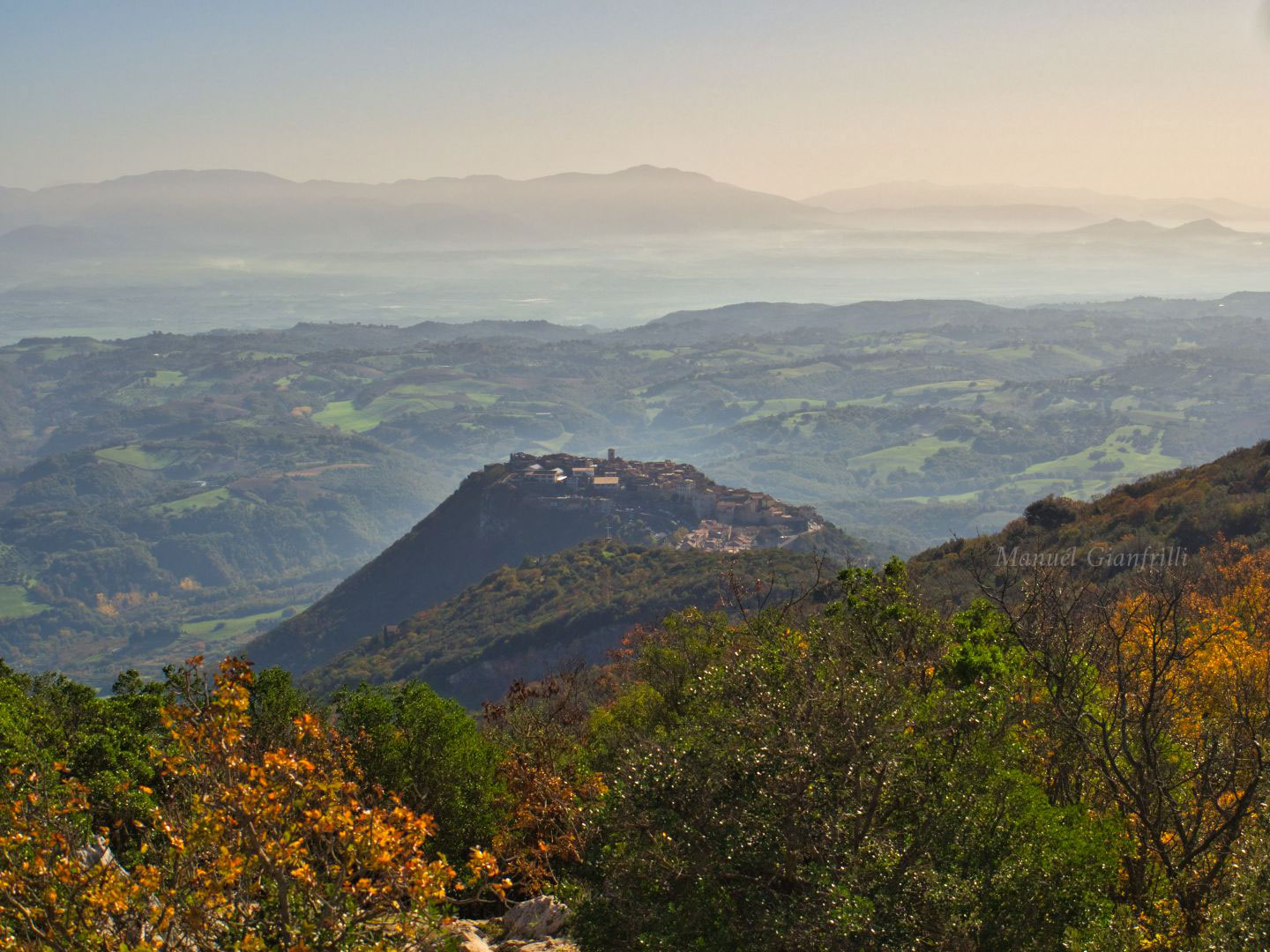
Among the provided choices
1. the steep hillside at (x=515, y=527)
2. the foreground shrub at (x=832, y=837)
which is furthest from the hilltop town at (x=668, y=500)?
the foreground shrub at (x=832, y=837)

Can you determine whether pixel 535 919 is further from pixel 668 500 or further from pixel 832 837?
pixel 668 500

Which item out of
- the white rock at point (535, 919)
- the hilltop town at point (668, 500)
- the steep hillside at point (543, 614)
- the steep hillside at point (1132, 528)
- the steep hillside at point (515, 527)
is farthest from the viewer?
the steep hillside at point (515, 527)

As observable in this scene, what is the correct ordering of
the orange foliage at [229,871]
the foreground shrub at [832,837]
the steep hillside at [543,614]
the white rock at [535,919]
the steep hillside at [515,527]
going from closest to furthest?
1. the orange foliage at [229,871]
2. the foreground shrub at [832,837]
3. the white rock at [535,919]
4. the steep hillside at [543,614]
5. the steep hillside at [515,527]

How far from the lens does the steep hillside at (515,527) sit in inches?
5886

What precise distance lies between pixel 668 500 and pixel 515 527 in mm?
22942

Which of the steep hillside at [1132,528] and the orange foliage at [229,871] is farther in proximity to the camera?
the steep hillside at [1132,528]

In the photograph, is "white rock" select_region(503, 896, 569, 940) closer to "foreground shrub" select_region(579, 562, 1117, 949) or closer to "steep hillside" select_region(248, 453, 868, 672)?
"foreground shrub" select_region(579, 562, 1117, 949)

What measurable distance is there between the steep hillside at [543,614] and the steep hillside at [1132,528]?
19011mm

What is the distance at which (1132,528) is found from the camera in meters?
65.6

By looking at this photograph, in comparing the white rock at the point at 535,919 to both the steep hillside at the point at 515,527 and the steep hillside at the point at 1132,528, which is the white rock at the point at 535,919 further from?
the steep hillside at the point at 515,527

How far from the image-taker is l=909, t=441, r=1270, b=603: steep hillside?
53.1 meters

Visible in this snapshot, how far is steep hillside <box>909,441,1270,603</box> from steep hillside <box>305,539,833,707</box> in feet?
62.4

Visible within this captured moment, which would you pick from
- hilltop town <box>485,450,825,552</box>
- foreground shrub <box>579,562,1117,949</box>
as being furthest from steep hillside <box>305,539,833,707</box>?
foreground shrub <box>579,562,1117,949</box>

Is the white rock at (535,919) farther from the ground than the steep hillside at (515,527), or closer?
farther from the ground
